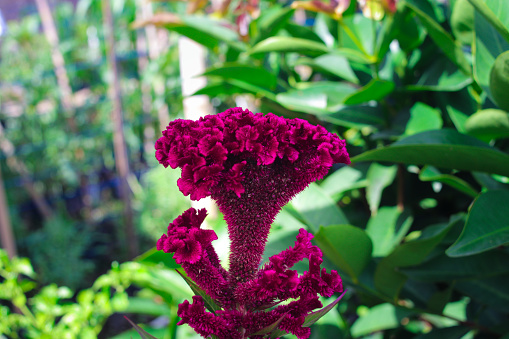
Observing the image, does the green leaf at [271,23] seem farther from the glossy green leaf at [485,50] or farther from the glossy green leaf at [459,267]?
the glossy green leaf at [459,267]

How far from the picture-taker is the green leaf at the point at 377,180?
834 mm

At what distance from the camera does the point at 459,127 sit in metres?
0.82

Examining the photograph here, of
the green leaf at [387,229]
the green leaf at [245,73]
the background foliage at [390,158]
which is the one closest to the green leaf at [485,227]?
the background foliage at [390,158]

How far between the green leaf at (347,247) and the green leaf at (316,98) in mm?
241

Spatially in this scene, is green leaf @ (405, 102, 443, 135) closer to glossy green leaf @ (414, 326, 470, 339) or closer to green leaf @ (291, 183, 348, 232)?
green leaf @ (291, 183, 348, 232)

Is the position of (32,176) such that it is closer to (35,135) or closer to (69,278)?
(35,135)

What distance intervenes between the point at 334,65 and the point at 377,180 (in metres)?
0.28

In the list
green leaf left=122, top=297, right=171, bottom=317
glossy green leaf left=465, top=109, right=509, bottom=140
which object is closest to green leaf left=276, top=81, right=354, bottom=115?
glossy green leaf left=465, top=109, right=509, bottom=140

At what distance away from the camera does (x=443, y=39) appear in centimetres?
75

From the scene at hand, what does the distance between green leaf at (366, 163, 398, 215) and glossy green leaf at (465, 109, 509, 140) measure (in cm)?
16

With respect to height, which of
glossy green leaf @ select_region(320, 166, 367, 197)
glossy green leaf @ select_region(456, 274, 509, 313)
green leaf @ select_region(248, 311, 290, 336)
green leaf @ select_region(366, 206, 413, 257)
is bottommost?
glossy green leaf @ select_region(456, 274, 509, 313)

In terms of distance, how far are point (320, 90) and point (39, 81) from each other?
360cm

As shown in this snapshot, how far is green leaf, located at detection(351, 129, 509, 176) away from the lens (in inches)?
25.8

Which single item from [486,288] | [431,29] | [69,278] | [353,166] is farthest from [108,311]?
[69,278]
